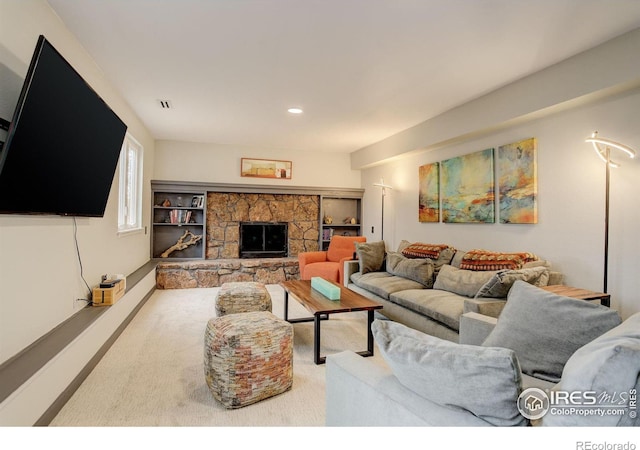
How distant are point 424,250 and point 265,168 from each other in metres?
3.33

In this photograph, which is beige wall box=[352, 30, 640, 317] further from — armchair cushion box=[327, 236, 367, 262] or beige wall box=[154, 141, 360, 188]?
beige wall box=[154, 141, 360, 188]

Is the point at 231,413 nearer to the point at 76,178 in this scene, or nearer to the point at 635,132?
the point at 76,178

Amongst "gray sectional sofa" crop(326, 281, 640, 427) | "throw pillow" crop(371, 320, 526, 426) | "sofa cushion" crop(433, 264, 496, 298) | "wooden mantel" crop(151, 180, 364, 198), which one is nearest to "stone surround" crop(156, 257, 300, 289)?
"wooden mantel" crop(151, 180, 364, 198)

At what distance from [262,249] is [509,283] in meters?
4.50

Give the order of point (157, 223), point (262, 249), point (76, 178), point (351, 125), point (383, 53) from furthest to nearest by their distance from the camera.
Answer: point (262, 249) → point (157, 223) → point (351, 125) → point (383, 53) → point (76, 178)

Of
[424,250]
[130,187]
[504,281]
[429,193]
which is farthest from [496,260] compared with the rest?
[130,187]

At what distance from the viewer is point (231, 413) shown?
1971 millimetres

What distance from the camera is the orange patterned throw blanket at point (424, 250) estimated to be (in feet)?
13.3

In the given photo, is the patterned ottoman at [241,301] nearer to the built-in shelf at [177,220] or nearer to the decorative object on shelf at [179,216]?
the built-in shelf at [177,220]

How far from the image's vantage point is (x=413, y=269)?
388 centimetres

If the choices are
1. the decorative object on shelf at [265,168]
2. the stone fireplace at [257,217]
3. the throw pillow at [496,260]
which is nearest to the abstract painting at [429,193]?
the throw pillow at [496,260]

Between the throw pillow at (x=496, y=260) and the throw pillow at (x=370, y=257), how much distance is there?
1.24 meters

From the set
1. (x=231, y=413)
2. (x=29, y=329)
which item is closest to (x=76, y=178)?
(x=29, y=329)

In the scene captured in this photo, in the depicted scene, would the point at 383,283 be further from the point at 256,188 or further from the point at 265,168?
the point at 265,168
